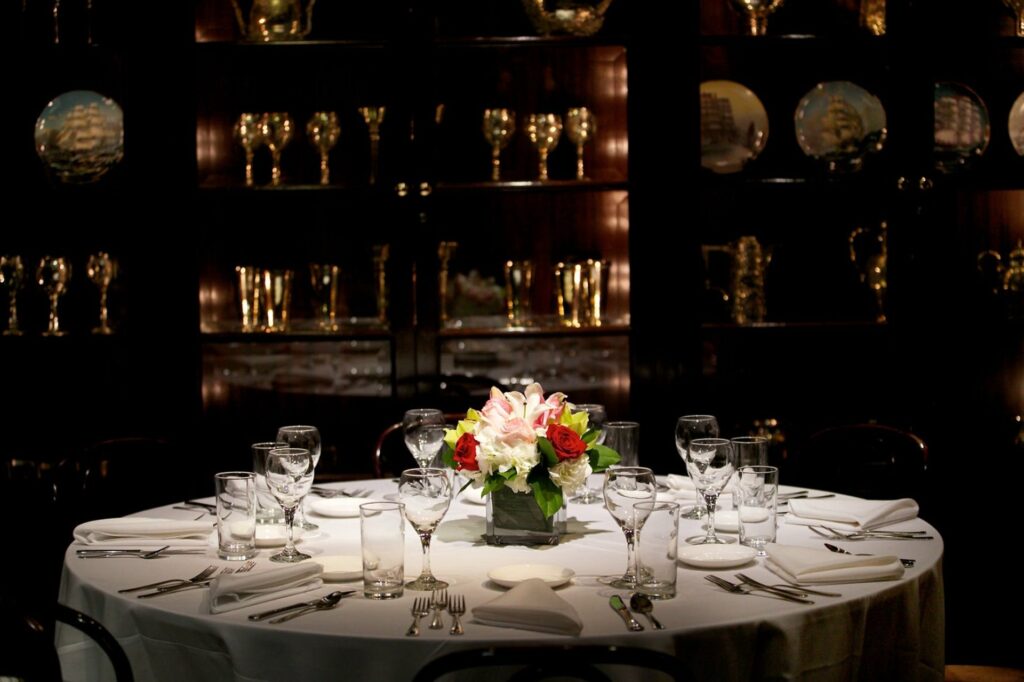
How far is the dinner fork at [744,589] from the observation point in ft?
5.59

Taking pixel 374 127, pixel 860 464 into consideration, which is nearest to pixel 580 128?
pixel 374 127

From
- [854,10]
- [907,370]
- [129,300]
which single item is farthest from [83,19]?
[907,370]

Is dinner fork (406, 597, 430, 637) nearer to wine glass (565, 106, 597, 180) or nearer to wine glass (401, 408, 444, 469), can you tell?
wine glass (401, 408, 444, 469)

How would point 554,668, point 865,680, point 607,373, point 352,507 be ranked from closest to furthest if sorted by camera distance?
point 554,668 → point 865,680 → point 352,507 → point 607,373

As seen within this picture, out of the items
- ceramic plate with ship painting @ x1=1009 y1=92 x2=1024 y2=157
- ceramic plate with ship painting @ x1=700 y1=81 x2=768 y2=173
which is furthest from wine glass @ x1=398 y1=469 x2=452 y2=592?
ceramic plate with ship painting @ x1=1009 y1=92 x2=1024 y2=157

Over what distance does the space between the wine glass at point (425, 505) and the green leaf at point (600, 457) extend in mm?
384

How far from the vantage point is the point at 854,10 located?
158 inches

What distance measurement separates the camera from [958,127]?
3.87 meters

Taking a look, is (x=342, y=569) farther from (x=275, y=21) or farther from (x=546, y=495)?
(x=275, y=21)

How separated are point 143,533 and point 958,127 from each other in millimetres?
2908

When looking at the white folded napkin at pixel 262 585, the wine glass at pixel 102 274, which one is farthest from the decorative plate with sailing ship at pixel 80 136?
the white folded napkin at pixel 262 585

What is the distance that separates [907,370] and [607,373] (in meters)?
0.94

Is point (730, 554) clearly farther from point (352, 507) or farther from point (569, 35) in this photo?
A: point (569, 35)

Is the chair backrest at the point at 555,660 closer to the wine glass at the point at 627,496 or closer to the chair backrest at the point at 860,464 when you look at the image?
the wine glass at the point at 627,496
